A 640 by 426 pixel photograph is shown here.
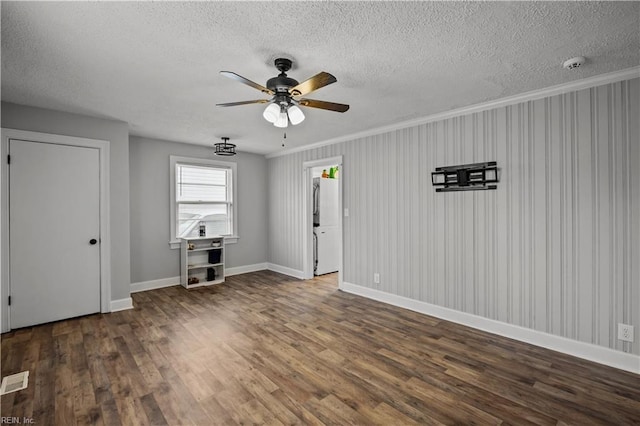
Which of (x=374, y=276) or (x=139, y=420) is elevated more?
(x=374, y=276)

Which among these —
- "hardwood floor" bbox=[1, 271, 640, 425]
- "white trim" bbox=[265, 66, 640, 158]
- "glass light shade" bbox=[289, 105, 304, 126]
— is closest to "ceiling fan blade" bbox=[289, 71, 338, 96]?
"glass light shade" bbox=[289, 105, 304, 126]

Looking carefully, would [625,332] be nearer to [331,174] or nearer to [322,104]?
[322,104]


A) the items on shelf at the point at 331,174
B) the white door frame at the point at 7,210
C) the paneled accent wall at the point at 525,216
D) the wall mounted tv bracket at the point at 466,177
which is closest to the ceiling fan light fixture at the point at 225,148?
the white door frame at the point at 7,210

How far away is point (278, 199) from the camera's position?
6242mm

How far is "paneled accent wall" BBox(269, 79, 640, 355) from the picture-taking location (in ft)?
8.41

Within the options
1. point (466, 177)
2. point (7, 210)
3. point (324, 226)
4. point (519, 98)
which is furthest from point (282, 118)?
point (324, 226)

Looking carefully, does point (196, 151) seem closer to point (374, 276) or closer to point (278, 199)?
point (278, 199)

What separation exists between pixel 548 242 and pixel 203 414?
10.9ft

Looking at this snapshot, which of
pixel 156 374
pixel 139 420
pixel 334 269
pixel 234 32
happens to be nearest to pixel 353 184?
pixel 334 269

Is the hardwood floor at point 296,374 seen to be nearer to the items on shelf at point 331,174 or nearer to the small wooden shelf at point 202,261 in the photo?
the small wooden shelf at point 202,261

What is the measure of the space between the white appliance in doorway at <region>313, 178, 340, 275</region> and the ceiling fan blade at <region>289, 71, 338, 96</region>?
3.73 metres

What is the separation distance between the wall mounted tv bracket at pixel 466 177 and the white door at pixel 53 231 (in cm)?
433

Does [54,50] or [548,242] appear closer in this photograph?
[54,50]

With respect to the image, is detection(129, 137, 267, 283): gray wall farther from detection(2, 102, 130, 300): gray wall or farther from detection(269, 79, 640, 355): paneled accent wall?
detection(269, 79, 640, 355): paneled accent wall
